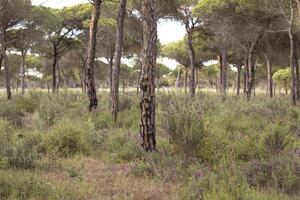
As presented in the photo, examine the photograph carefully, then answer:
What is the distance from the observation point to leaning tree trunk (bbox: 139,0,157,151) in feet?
24.8

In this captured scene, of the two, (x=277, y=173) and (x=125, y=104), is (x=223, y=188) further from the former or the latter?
(x=125, y=104)

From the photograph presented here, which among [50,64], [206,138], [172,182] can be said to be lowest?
[172,182]

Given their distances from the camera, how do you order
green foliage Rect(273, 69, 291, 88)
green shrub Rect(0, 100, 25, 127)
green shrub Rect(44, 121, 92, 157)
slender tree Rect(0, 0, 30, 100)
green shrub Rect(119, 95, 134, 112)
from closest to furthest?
green shrub Rect(44, 121, 92, 157)
green shrub Rect(0, 100, 25, 127)
green shrub Rect(119, 95, 134, 112)
slender tree Rect(0, 0, 30, 100)
green foliage Rect(273, 69, 291, 88)

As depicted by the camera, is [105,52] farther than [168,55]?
No

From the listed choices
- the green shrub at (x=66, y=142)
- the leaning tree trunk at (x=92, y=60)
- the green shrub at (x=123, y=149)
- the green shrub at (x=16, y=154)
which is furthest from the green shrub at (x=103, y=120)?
the green shrub at (x=16, y=154)

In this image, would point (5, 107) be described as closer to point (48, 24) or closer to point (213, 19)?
point (213, 19)

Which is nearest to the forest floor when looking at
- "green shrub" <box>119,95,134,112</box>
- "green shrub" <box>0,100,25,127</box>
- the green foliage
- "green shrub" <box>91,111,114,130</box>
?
"green shrub" <box>91,111,114,130</box>

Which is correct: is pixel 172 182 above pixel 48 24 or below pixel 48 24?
below

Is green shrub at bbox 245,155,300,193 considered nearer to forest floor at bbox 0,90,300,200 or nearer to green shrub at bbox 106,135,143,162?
forest floor at bbox 0,90,300,200

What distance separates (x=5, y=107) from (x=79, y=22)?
65.9ft

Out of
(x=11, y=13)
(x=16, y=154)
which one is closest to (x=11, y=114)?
(x=16, y=154)

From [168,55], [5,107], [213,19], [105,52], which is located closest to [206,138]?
[5,107]

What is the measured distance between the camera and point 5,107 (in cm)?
1195

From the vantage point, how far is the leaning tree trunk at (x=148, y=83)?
756 centimetres
